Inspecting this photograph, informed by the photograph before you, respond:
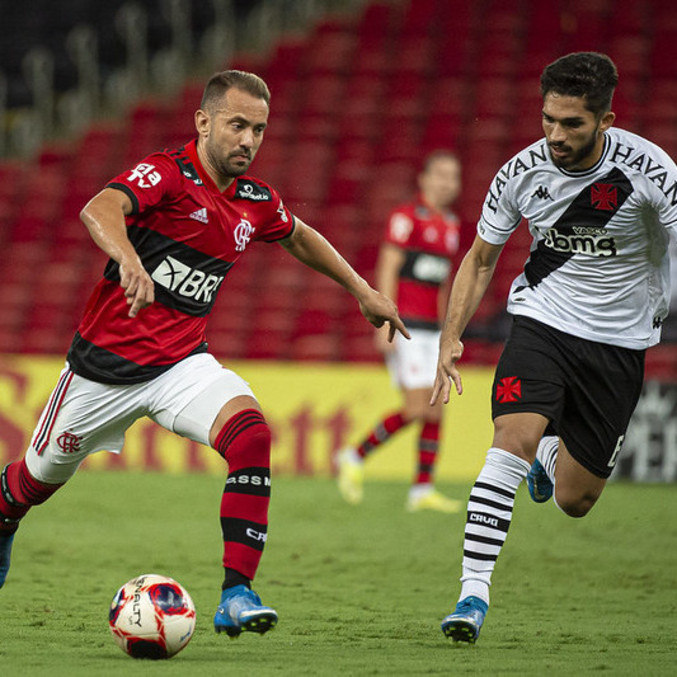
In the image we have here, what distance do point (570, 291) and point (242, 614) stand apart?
1.99m

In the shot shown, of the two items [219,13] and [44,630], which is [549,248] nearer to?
[44,630]

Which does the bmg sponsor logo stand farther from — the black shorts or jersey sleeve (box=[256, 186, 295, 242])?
jersey sleeve (box=[256, 186, 295, 242])

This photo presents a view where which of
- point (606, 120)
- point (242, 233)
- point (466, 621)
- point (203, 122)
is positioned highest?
point (606, 120)

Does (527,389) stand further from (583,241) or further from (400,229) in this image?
(400,229)

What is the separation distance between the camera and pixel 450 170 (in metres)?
9.84

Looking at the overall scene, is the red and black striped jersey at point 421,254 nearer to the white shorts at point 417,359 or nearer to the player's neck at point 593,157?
the white shorts at point 417,359

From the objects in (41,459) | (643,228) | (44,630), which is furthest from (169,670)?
(643,228)

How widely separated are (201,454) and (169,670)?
8.83m

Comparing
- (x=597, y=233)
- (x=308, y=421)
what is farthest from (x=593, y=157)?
(x=308, y=421)

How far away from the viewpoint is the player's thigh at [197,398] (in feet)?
16.3

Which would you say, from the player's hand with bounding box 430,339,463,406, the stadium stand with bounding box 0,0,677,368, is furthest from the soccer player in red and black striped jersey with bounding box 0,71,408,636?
the stadium stand with bounding box 0,0,677,368

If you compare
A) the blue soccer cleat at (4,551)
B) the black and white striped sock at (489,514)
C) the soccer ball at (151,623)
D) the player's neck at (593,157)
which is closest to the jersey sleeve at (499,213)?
the player's neck at (593,157)

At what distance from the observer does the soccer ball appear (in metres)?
4.40

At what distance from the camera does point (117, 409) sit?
520cm
